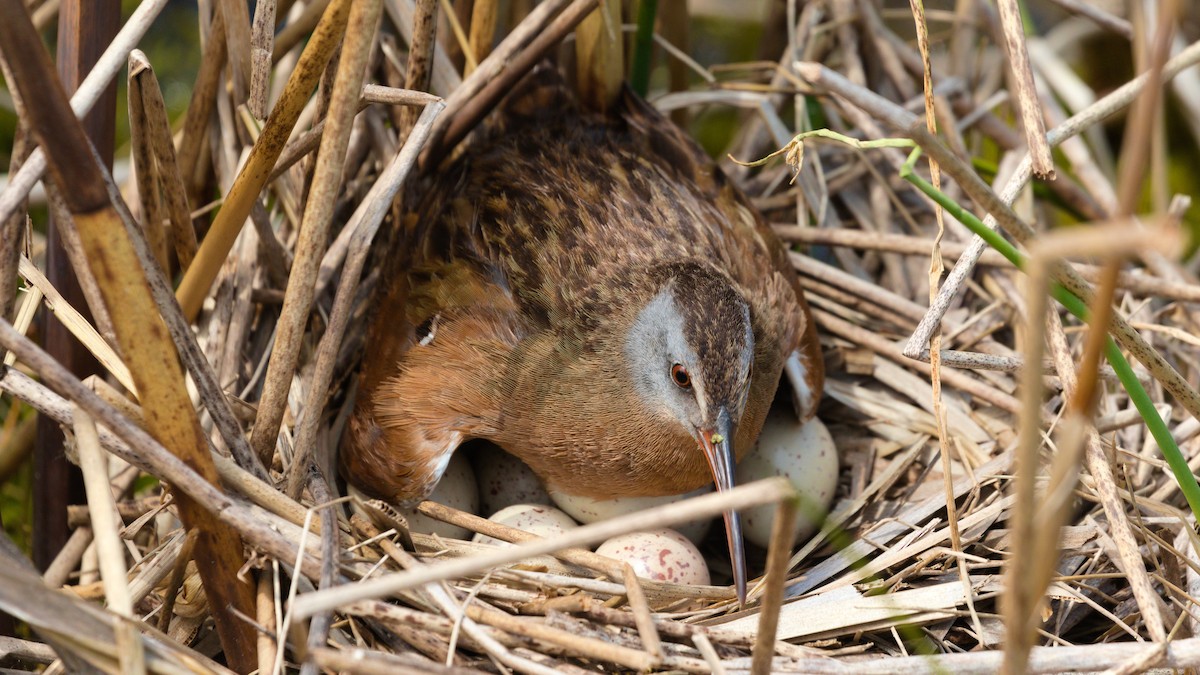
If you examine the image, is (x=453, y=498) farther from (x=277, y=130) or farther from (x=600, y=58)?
(x=600, y=58)

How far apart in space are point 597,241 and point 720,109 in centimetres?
200

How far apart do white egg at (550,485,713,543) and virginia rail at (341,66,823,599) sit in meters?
0.06

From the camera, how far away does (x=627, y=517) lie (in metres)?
1.58

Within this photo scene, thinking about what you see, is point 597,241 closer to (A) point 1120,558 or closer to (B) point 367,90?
(B) point 367,90

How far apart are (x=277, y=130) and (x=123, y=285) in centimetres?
61

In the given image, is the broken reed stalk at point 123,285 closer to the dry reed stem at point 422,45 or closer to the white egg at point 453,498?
the white egg at point 453,498

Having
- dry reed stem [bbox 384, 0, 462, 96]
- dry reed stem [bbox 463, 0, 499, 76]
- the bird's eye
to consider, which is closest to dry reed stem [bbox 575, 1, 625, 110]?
dry reed stem [bbox 463, 0, 499, 76]

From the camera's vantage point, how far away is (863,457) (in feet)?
11.3

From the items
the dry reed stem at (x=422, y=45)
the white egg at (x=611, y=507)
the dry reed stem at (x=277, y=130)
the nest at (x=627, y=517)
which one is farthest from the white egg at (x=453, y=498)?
the dry reed stem at (x=422, y=45)

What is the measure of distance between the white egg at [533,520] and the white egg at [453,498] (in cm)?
9

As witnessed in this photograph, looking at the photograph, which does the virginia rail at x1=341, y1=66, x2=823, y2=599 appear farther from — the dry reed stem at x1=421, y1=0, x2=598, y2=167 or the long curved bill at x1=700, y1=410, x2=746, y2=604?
the dry reed stem at x1=421, y1=0, x2=598, y2=167

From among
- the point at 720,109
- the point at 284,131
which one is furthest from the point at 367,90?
the point at 720,109

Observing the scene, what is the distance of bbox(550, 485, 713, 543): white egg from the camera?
3.07 meters

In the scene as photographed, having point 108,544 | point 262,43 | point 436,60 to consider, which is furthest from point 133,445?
point 436,60
